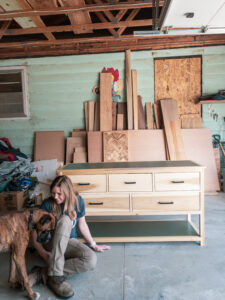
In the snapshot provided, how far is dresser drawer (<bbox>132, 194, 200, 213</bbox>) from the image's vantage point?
9.02ft

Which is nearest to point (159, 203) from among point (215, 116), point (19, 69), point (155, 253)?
point (155, 253)

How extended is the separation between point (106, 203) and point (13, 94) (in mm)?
3883

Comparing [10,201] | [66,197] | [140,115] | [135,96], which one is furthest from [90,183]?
[135,96]

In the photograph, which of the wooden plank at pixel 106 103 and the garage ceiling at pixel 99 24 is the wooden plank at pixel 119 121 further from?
the garage ceiling at pixel 99 24

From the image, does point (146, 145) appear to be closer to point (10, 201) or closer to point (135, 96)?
→ point (135, 96)

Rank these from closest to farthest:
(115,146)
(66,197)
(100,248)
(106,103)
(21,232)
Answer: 1. (21,232)
2. (66,197)
3. (100,248)
4. (115,146)
5. (106,103)

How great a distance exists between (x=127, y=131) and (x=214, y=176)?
195 cm

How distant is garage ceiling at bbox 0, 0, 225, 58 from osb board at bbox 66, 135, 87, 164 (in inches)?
72.0

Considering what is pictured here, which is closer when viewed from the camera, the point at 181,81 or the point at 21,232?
the point at 21,232

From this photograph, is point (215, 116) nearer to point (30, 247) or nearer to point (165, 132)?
point (165, 132)

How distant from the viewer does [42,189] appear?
4.53 metres

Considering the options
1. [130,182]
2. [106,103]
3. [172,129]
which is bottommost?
[130,182]

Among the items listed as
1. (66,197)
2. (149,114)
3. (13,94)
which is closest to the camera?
(66,197)

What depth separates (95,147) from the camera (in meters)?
5.04
